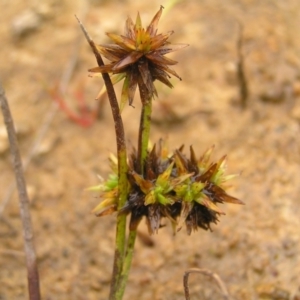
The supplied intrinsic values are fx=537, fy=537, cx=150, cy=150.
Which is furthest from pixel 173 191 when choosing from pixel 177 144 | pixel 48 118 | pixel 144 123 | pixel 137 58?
pixel 48 118

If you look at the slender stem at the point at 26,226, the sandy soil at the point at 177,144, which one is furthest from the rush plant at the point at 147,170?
the slender stem at the point at 26,226

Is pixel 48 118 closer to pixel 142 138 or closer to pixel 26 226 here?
pixel 26 226

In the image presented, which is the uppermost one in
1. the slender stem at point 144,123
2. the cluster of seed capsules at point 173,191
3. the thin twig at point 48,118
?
the thin twig at point 48,118

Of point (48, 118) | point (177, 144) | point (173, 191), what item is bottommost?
point (173, 191)

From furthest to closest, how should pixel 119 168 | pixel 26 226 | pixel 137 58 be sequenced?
pixel 26 226 < pixel 119 168 < pixel 137 58

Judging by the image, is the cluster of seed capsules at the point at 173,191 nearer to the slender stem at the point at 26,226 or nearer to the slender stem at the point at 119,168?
the slender stem at the point at 119,168

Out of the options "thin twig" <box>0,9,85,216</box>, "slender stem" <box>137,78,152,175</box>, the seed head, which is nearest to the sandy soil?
"thin twig" <box>0,9,85,216</box>

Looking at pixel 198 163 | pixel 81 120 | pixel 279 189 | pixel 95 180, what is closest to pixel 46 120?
pixel 81 120
